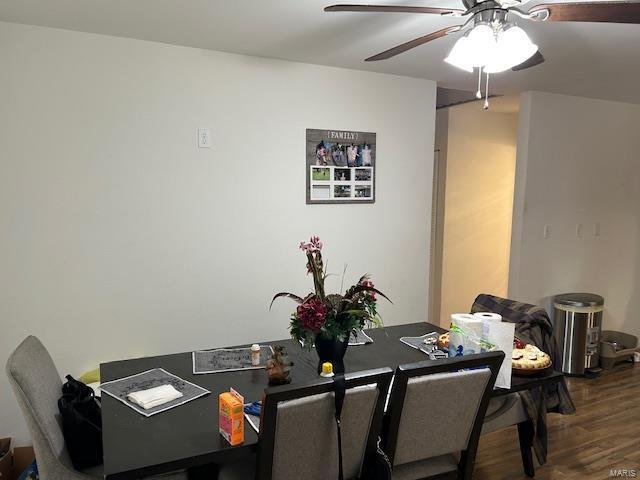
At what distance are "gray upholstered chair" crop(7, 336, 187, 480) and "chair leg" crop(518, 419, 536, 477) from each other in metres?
1.70

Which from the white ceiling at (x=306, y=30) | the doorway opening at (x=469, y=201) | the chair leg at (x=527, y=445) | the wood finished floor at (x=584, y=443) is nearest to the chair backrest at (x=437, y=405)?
the chair leg at (x=527, y=445)

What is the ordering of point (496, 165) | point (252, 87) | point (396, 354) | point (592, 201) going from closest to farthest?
point (396, 354) < point (252, 87) < point (592, 201) < point (496, 165)

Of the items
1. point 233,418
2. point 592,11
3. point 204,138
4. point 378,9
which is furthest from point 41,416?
point 592,11

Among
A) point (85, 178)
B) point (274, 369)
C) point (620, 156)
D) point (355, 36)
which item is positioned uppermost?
point (355, 36)

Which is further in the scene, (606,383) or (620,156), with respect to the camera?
(620,156)

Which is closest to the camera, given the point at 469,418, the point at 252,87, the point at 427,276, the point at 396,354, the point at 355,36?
the point at 469,418

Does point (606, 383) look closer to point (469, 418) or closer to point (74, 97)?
point (469, 418)

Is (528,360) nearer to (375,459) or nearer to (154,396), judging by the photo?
(375,459)

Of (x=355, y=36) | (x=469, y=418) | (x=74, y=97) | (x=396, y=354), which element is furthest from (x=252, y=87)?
(x=469, y=418)

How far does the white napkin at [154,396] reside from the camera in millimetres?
1701

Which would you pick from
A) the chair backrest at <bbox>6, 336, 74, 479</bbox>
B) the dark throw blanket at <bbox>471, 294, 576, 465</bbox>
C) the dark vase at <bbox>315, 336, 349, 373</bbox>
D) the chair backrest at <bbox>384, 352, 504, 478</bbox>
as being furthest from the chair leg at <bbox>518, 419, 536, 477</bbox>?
the chair backrest at <bbox>6, 336, 74, 479</bbox>

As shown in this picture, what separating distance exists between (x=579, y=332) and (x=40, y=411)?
3.85m

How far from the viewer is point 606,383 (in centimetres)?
379

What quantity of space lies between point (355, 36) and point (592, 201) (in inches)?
119
